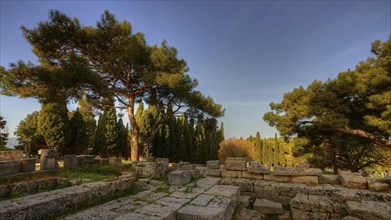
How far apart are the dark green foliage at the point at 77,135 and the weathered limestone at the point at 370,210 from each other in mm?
19437

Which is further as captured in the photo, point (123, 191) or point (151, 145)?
point (151, 145)

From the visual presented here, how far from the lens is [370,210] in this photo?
11.4 ft

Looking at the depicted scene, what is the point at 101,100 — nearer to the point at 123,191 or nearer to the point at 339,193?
the point at 123,191

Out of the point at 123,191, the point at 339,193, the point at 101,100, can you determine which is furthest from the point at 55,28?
the point at 339,193

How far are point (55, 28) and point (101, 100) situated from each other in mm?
5282

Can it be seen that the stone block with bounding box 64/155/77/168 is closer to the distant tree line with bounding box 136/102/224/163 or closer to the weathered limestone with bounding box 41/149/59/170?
the weathered limestone with bounding box 41/149/59/170

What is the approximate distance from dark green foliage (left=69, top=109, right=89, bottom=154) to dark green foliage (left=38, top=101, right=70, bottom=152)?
69cm

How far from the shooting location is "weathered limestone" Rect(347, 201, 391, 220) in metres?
3.35

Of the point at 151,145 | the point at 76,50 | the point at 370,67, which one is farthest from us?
the point at 151,145

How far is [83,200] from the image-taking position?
346 centimetres

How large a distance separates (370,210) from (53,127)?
1966 cm

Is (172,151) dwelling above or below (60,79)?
below

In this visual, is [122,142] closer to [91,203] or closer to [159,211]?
[91,203]

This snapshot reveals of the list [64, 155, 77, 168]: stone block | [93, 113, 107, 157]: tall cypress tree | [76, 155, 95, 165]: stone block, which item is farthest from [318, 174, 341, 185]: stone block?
[93, 113, 107, 157]: tall cypress tree
